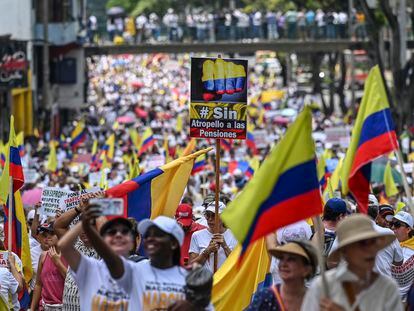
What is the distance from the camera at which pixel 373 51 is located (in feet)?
118

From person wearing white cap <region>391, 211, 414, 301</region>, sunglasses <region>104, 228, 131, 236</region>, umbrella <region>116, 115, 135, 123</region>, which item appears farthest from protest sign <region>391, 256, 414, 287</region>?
umbrella <region>116, 115, 135, 123</region>

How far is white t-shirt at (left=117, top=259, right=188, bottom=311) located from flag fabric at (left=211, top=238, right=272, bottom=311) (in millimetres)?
2636

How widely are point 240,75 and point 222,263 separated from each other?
1600 mm

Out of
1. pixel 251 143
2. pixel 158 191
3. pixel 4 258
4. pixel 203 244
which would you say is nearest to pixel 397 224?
pixel 203 244

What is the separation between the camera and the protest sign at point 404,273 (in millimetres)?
11070

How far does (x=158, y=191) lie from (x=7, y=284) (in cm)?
125

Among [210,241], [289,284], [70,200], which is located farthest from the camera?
[210,241]

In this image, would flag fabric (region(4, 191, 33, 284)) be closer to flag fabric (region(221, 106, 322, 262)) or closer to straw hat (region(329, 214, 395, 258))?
flag fabric (region(221, 106, 322, 262))

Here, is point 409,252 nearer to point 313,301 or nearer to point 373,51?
point 313,301

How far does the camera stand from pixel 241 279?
10.5 m

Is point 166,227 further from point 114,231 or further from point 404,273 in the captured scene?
point 404,273

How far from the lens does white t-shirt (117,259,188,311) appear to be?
7602 mm

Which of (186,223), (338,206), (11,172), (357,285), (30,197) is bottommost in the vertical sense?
(30,197)

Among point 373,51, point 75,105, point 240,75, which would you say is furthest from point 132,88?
point 240,75
